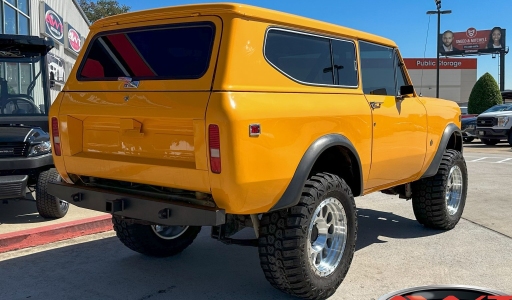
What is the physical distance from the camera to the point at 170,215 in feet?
10.9

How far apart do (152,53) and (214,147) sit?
106cm

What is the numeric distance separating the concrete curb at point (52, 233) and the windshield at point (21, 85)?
74.5 inches

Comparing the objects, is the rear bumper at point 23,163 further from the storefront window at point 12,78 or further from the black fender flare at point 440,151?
the black fender flare at point 440,151

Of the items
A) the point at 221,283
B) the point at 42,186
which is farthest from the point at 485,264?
the point at 42,186

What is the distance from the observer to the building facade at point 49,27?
6732mm

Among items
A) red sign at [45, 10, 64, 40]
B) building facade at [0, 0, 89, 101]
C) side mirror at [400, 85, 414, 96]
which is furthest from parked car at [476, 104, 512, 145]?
red sign at [45, 10, 64, 40]

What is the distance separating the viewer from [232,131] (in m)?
3.01

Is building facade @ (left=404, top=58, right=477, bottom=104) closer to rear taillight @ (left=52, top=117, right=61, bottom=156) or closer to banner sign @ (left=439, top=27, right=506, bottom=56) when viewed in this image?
banner sign @ (left=439, top=27, right=506, bottom=56)

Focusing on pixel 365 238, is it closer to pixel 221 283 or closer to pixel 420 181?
pixel 420 181

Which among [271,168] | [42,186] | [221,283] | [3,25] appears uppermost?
[3,25]

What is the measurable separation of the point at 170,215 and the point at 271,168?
2.38ft

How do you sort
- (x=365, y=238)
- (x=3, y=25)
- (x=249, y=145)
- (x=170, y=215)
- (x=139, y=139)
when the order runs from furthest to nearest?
1. (x=3, y=25)
2. (x=365, y=238)
3. (x=139, y=139)
4. (x=170, y=215)
5. (x=249, y=145)

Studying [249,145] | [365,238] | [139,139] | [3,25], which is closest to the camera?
[249,145]

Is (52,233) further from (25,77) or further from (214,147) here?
(214,147)
